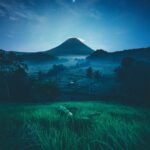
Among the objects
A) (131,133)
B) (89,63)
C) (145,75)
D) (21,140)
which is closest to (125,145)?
(131,133)

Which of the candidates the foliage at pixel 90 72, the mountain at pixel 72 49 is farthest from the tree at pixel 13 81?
the mountain at pixel 72 49

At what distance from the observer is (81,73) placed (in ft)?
52.3

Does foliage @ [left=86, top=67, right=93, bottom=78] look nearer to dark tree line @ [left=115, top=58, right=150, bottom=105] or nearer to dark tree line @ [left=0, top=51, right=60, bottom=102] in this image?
dark tree line @ [left=115, top=58, right=150, bottom=105]

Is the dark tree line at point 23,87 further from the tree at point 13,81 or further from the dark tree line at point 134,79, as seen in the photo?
the dark tree line at point 134,79

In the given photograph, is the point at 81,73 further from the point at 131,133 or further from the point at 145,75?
the point at 131,133

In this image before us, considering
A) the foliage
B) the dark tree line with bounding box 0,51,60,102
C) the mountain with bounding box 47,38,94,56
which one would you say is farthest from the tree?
the mountain with bounding box 47,38,94,56

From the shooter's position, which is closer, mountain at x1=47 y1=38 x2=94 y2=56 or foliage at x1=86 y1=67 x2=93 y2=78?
foliage at x1=86 y1=67 x2=93 y2=78

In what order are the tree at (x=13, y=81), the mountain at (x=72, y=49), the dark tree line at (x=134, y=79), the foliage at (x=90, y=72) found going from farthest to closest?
the mountain at (x=72, y=49) < the foliage at (x=90, y=72) < the tree at (x=13, y=81) < the dark tree line at (x=134, y=79)

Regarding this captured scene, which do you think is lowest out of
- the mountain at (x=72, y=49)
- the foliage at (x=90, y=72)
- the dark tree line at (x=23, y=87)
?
the dark tree line at (x=23, y=87)

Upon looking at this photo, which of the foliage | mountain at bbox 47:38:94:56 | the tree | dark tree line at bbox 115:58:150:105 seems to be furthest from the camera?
mountain at bbox 47:38:94:56

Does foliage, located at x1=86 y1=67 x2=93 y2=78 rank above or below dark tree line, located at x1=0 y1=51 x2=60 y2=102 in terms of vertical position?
above

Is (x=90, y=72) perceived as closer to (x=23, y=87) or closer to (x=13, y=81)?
(x=23, y=87)

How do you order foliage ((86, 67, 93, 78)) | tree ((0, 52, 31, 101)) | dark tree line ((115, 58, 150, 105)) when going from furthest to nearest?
foliage ((86, 67, 93, 78)) → tree ((0, 52, 31, 101)) → dark tree line ((115, 58, 150, 105))

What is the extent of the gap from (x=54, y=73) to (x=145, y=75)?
6951 millimetres
